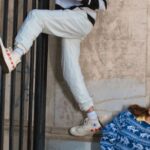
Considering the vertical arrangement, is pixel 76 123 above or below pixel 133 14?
below

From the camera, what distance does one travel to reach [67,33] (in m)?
3.22

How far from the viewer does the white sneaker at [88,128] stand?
330cm

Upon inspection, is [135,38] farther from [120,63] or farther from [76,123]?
[76,123]

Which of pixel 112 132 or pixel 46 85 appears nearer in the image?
pixel 112 132

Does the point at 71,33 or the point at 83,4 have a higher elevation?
the point at 83,4

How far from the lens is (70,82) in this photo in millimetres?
3318

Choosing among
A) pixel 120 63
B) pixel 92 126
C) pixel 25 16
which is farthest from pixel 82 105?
pixel 25 16

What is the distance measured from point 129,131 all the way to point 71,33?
0.69 metres

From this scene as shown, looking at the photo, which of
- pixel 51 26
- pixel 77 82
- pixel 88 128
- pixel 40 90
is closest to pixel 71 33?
pixel 51 26

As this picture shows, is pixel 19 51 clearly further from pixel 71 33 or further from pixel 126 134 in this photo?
pixel 126 134

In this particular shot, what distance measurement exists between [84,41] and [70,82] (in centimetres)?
29

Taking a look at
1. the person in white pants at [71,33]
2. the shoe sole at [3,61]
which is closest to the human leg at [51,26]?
the person in white pants at [71,33]

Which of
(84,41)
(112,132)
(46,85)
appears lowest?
(112,132)

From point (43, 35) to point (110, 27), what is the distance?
A: 1.41ft
